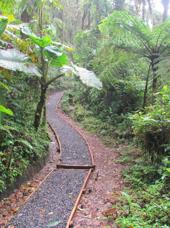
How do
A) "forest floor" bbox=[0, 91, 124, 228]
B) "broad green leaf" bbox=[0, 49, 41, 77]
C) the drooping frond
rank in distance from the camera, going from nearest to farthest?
"forest floor" bbox=[0, 91, 124, 228] → "broad green leaf" bbox=[0, 49, 41, 77] → the drooping frond

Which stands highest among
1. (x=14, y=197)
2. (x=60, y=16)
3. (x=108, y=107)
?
(x=60, y=16)

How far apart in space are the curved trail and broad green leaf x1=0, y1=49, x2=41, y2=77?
2326mm

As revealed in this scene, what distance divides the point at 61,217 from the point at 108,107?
9338mm

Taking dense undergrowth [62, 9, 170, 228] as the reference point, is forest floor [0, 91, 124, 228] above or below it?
below

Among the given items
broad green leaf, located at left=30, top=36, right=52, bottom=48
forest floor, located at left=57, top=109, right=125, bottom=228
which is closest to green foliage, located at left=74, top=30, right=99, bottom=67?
forest floor, located at left=57, top=109, right=125, bottom=228

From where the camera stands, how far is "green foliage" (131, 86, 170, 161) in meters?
6.42

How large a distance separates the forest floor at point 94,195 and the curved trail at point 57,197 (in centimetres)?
12

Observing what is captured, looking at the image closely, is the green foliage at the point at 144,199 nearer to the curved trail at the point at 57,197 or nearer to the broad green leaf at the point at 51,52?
the curved trail at the point at 57,197

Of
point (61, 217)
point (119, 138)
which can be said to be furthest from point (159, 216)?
point (119, 138)

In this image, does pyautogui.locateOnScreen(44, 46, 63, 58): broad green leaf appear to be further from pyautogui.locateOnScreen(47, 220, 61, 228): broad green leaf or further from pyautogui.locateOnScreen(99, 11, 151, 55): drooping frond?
pyautogui.locateOnScreen(47, 220, 61, 228): broad green leaf

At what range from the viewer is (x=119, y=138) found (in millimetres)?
10820

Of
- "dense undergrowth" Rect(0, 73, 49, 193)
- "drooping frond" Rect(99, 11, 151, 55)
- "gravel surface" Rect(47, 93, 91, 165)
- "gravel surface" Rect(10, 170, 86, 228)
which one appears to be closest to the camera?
"gravel surface" Rect(10, 170, 86, 228)

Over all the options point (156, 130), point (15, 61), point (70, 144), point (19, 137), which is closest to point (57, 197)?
point (19, 137)

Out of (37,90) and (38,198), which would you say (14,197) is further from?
(37,90)
